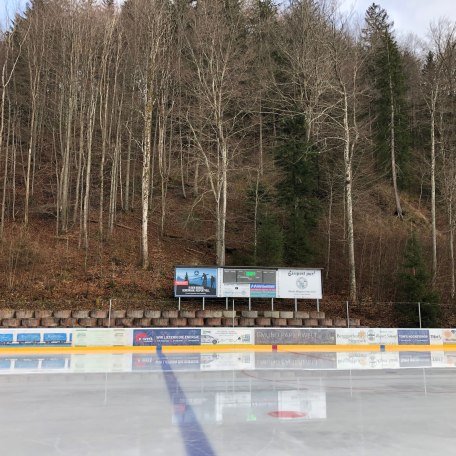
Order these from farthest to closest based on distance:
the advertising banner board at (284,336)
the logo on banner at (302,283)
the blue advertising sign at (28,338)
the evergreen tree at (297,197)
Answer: the evergreen tree at (297,197) < the logo on banner at (302,283) < the advertising banner board at (284,336) < the blue advertising sign at (28,338)

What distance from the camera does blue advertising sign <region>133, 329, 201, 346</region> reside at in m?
17.5

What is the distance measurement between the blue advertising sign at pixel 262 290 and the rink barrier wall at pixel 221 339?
347cm

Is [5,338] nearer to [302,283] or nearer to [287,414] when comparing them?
[287,414]

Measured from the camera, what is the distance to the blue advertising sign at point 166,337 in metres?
17.5

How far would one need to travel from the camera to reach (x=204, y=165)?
110 feet

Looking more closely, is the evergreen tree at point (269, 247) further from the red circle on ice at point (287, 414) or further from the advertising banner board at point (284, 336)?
the red circle on ice at point (287, 414)

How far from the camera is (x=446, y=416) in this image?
7621mm

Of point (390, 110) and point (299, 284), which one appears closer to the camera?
point (299, 284)

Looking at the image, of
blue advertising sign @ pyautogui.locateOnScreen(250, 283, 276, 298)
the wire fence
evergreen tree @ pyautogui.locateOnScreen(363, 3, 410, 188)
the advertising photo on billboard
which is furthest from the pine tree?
the advertising photo on billboard

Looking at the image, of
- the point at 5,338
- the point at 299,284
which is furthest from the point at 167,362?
the point at 299,284

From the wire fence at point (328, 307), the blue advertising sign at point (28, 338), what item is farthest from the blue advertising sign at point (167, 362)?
the wire fence at point (328, 307)

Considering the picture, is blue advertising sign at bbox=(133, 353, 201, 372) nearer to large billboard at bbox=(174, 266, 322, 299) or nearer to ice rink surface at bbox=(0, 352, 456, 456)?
ice rink surface at bbox=(0, 352, 456, 456)

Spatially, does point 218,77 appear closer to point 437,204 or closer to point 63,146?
point 63,146

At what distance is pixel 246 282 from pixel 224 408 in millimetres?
13780
